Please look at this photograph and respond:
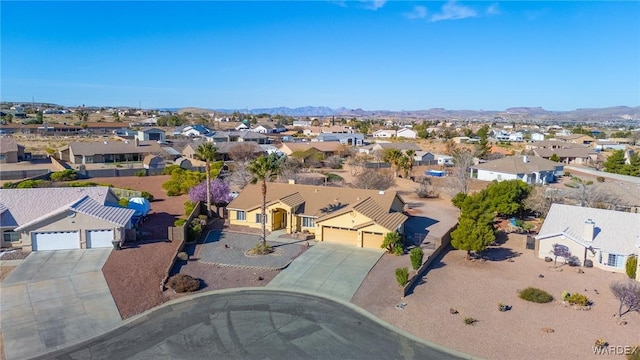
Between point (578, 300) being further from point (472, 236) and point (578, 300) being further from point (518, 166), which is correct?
point (518, 166)

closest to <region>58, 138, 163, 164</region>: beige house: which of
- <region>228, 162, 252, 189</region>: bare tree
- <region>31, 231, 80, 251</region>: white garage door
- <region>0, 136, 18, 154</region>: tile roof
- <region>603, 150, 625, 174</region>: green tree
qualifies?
<region>0, 136, 18, 154</region>: tile roof

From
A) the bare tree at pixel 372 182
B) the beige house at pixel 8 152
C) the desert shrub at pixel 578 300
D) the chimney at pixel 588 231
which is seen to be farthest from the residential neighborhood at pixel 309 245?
the beige house at pixel 8 152

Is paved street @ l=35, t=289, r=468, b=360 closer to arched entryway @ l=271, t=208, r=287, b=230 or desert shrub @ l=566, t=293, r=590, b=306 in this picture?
desert shrub @ l=566, t=293, r=590, b=306

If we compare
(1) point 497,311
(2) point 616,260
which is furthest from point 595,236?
(1) point 497,311

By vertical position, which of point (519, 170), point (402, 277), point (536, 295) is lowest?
point (536, 295)

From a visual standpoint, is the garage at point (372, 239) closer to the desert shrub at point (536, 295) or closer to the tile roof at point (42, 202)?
the desert shrub at point (536, 295)

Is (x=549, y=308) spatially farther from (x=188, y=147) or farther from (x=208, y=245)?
(x=188, y=147)

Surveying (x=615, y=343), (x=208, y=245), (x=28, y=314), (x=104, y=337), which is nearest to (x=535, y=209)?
(x=615, y=343)
